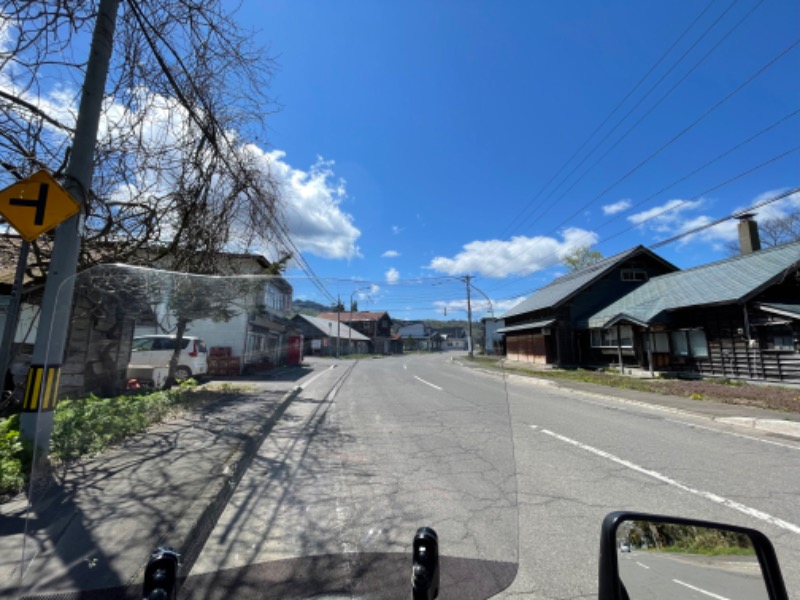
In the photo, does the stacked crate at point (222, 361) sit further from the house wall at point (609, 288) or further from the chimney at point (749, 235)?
the chimney at point (749, 235)

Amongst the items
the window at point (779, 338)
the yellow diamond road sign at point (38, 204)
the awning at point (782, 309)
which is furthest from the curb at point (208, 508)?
the window at point (779, 338)

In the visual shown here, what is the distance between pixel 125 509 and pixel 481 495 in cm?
308

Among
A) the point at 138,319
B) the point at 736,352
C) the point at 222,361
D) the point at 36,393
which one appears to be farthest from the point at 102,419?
the point at 736,352

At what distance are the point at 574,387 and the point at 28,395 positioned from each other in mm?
16306

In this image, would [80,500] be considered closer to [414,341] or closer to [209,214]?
[209,214]

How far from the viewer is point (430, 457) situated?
5.88 m

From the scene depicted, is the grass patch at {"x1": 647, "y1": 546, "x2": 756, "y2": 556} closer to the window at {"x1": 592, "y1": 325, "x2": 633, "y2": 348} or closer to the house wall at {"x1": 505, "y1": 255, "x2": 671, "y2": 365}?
the window at {"x1": 592, "y1": 325, "x2": 633, "y2": 348}

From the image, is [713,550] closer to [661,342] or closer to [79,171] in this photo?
[79,171]

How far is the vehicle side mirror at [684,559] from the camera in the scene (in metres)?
1.46

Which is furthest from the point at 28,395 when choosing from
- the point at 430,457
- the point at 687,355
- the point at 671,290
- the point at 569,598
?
the point at 671,290

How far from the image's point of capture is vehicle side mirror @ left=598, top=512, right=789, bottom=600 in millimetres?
1456

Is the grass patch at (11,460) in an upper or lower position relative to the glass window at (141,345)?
lower

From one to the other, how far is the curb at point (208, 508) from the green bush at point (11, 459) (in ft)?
6.56

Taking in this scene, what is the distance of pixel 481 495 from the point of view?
165 inches
